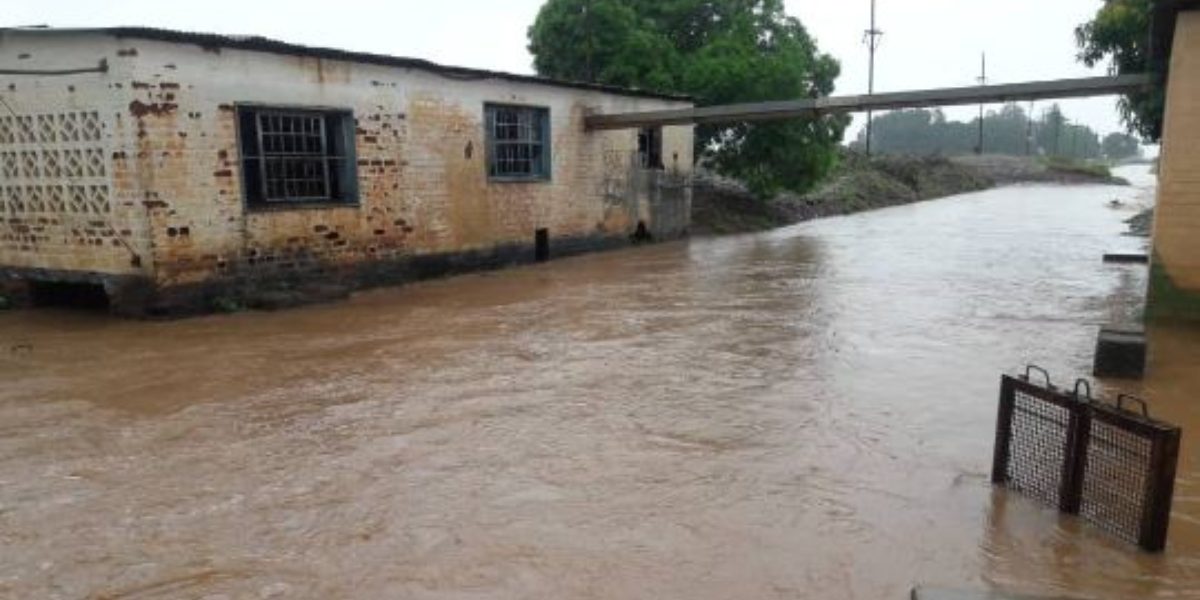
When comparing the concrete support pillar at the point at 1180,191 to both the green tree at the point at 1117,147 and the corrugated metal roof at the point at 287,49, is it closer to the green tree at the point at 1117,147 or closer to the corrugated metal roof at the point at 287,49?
the corrugated metal roof at the point at 287,49

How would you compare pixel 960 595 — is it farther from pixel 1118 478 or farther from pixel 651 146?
pixel 651 146

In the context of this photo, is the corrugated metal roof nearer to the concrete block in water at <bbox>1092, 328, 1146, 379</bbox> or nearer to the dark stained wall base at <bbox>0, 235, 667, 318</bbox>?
the dark stained wall base at <bbox>0, 235, 667, 318</bbox>

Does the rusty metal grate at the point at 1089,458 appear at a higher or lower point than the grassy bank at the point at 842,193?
lower

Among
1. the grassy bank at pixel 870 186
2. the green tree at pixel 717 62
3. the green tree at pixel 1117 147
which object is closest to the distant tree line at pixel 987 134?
the green tree at pixel 1117 147

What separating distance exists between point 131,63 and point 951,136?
114468 mm

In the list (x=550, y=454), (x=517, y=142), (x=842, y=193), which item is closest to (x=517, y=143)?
(x=517, y=142)

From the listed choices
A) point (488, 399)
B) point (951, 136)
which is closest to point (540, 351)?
point (488, 399)

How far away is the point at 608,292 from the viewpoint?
12.9 metres

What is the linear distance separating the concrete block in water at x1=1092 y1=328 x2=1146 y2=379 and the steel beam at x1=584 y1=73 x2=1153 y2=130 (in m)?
7.07

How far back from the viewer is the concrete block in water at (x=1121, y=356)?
283 inches

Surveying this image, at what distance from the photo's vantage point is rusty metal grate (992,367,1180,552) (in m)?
3.98

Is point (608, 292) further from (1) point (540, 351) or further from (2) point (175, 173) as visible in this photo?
(2) point (175, 173)

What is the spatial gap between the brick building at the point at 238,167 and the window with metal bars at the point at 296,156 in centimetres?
2

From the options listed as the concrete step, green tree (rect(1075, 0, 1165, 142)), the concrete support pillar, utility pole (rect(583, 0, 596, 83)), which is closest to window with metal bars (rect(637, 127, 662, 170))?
utility pole (rect(583, 0, 596, 83))
